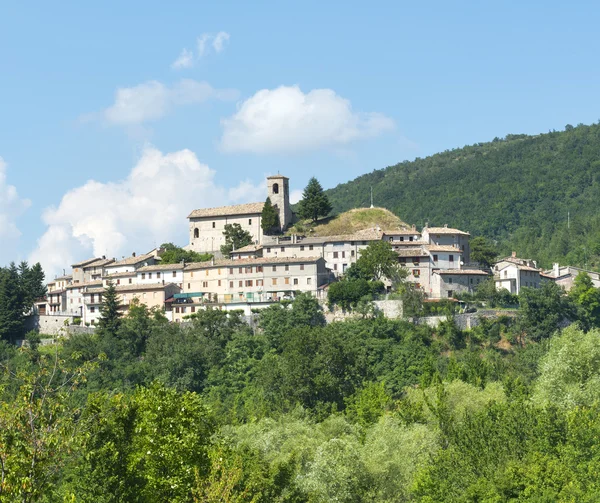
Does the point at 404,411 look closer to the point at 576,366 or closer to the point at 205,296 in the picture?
the point at 576,366

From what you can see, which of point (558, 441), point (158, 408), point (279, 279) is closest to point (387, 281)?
point (279, 279)

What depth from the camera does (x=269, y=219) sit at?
115812 mm

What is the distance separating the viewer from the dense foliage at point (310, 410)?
128 feet

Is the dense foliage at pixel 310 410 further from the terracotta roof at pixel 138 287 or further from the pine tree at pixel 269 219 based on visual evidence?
the pine tree at pixel 269 219

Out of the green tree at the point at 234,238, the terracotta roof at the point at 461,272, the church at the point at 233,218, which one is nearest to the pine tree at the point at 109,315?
the green tree at the point at 234,238

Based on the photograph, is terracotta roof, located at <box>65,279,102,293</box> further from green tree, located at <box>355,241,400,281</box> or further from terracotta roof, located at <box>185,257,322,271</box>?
green tree, located at <box>355,241,400,281</box>

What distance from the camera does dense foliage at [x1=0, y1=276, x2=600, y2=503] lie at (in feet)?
128

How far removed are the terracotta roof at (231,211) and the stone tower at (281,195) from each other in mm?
1975

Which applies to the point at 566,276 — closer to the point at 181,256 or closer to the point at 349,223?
Result: the point at 349,223

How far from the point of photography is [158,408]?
42625mm

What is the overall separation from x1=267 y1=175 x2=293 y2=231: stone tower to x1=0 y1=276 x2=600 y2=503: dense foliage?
19.2 metres

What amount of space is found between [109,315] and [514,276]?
3875cm

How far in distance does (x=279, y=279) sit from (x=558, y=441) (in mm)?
55010

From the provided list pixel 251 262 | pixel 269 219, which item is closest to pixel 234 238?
pixel 269 219
